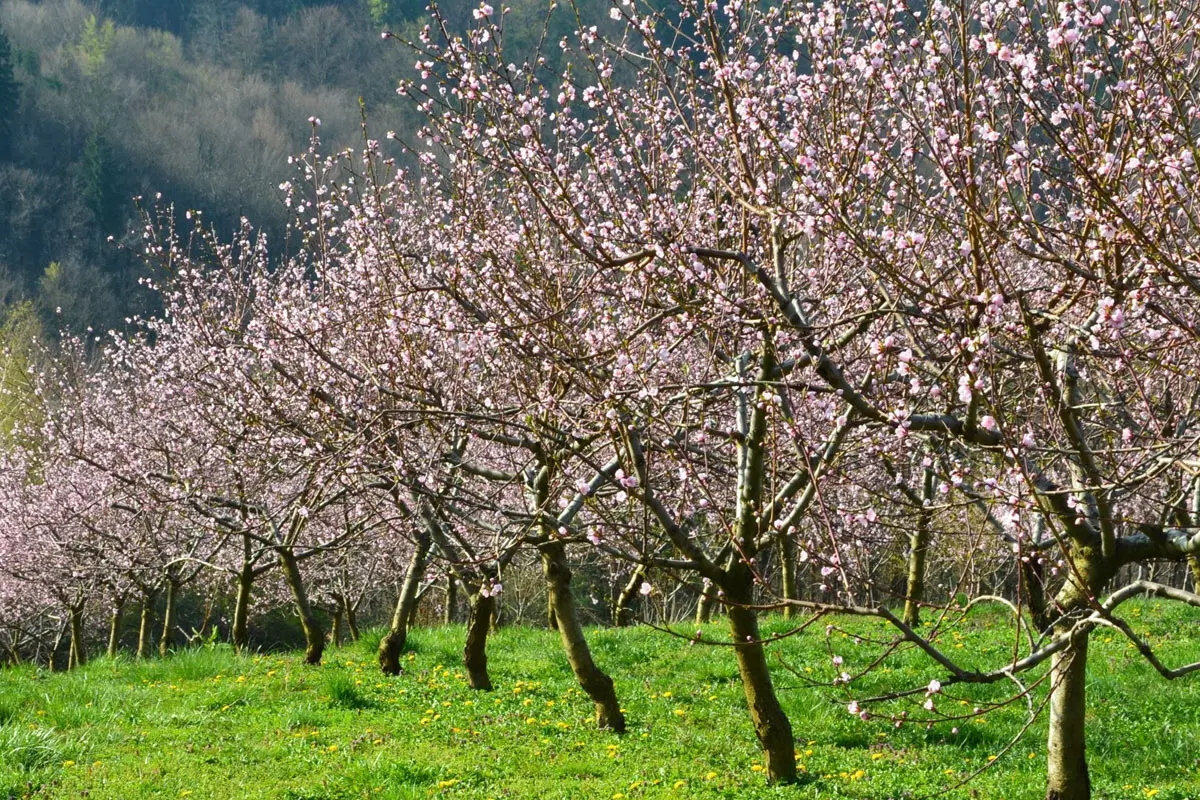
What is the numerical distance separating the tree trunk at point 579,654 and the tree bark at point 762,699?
5.59 ft

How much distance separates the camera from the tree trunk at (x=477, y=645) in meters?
9.28

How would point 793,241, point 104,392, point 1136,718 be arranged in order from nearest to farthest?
point 793,241, point 1136,718, point 104,392

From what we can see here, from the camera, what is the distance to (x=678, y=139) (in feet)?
20.0

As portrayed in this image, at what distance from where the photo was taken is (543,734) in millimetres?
7816

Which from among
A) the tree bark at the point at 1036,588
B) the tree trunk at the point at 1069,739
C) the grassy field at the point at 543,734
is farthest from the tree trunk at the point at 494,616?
the tree trunk at the point at 1069,739

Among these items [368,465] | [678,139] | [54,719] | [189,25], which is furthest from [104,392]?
[189,25]

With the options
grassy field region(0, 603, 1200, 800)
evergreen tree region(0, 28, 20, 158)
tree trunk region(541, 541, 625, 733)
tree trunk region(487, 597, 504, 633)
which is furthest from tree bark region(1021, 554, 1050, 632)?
evergreen tree region(0, 28, 20, 158)

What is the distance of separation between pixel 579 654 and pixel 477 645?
1.98m

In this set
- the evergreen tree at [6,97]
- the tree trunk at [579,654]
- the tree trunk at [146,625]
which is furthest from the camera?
the evergreen tree at [6,97]

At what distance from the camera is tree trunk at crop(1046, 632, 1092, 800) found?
17.4ft

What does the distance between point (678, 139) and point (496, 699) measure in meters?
5.26

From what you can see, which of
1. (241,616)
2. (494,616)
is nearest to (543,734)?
(241,616)

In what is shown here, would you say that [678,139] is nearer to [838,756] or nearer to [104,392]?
[838,756]

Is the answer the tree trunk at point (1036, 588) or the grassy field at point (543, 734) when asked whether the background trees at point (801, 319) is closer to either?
the tree trunk at point (1036, 588)
